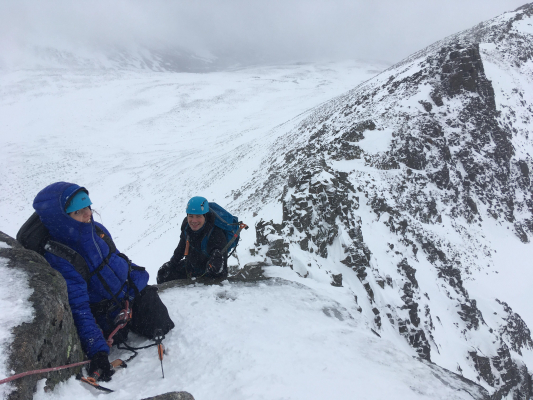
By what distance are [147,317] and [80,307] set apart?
0.92m

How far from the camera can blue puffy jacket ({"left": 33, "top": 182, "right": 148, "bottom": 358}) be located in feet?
10.00

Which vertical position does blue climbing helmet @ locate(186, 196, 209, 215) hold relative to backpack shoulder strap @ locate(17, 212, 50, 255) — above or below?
above

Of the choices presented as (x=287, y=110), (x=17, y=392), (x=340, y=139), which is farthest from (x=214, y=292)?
(x=287, y=110)

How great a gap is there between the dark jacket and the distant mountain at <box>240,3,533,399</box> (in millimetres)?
2964

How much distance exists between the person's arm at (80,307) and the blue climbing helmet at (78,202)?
599 mm

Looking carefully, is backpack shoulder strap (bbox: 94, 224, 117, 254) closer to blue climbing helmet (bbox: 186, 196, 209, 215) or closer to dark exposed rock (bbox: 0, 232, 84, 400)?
dark exposed rock (bbox: 0, 232, 84, 400)

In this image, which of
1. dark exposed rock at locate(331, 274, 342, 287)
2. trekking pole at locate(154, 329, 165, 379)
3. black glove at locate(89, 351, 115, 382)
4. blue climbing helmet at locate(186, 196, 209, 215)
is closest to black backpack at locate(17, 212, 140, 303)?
black glove at locate(89, 351, 115, 382)

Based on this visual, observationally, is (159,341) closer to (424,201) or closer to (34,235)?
(34,235)

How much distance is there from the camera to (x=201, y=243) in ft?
17.5

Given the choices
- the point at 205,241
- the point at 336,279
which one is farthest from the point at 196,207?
the point at 336,279

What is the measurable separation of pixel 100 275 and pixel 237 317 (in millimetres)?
2186

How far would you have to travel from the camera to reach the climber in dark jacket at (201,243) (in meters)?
4.90

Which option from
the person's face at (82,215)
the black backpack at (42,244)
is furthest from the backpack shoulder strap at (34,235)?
the person's face at (82,215)

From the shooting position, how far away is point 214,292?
5414 mm
